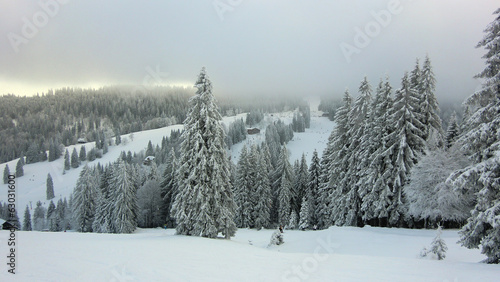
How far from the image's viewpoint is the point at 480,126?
11.5m

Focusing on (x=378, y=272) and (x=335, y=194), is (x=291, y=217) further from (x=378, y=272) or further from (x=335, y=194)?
(x=378, y=272)

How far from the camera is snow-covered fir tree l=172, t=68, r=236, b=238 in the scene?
20984 millimetres

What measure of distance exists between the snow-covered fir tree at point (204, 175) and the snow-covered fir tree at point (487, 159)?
15.1 meters

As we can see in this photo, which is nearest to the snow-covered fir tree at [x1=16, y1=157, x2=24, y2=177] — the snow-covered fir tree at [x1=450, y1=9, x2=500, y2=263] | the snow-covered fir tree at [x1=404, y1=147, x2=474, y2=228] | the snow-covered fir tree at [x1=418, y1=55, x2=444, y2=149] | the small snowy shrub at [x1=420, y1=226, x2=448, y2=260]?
the snow-covered fir tree at [x1=404, y1=147, x2=474, y2=228]

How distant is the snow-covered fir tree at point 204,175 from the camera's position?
2098 centimetres

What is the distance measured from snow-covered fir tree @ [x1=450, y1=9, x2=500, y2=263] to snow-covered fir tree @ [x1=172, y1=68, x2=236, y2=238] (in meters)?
15.1

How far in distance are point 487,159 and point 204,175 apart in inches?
651

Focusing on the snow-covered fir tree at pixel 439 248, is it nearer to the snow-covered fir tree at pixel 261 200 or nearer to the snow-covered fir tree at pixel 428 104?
the snow-covered fir tree at pixel 428 104

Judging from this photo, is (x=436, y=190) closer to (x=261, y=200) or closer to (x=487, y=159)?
(x=487, y=159)

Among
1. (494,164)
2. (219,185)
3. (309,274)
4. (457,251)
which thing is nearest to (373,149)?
(457,251)

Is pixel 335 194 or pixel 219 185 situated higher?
pixel 219 185

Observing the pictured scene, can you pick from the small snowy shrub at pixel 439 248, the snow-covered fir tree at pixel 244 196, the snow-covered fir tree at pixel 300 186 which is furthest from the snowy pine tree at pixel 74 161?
the small snowy shrub at pixel 439 248

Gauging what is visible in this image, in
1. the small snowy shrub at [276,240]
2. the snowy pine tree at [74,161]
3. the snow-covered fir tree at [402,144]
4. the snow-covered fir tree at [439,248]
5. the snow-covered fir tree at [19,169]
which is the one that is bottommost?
the snow-covered fir tree at [19,169]

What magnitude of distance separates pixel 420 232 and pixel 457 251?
7.65 meters
